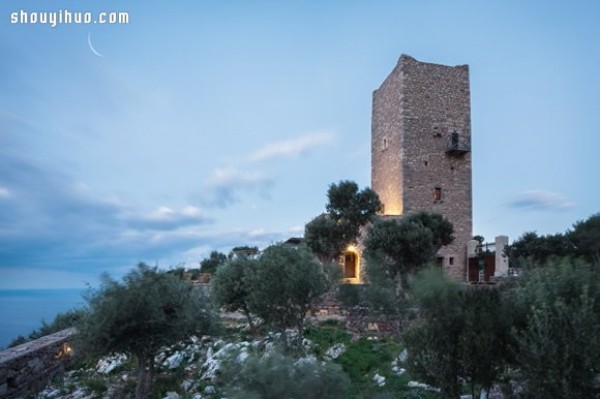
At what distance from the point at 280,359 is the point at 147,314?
5.30 meters

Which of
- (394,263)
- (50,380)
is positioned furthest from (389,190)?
(50,380)

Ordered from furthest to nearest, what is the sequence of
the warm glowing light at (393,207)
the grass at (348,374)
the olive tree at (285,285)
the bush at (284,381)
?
1. the warm glowing light at (393,207)
2. the olive tree at (285,285)
3. the grass at (348,374)
4. the bush at (284,381)

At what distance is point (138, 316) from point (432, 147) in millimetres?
25964

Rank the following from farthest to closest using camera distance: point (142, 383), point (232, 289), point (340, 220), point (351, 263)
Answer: point (351, 263) → point (340, 220) → point (232, 289) → point (142, 383)

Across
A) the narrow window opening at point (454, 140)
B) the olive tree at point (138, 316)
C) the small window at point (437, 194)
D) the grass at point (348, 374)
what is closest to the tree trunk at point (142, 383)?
the olive tree at point (138, 316)

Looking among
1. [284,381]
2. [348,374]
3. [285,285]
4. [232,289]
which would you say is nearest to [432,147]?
[232,289]

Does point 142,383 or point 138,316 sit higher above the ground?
point 138,316

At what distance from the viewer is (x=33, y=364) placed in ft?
40.6

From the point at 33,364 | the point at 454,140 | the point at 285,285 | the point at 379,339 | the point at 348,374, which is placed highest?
the point at 454,140

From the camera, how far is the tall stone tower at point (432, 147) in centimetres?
3055

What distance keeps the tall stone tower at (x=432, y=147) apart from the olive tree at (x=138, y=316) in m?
21.6

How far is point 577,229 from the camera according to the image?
27344 mm

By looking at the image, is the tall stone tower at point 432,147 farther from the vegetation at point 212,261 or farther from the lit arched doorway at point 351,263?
the vegetation at point 212,261

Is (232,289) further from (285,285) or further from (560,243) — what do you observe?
(560,243)
